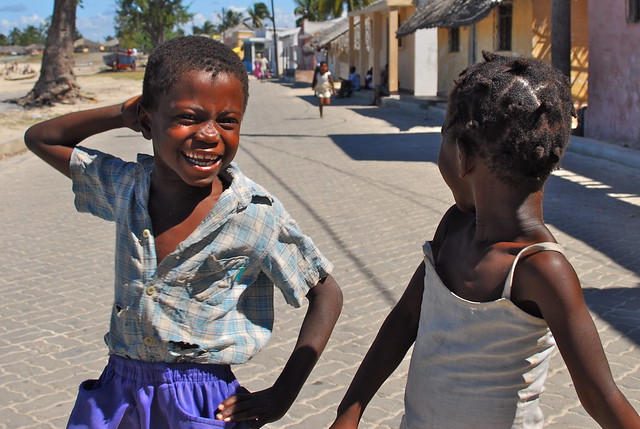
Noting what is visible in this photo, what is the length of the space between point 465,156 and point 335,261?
465cm

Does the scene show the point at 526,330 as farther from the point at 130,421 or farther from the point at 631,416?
the point at 130,421

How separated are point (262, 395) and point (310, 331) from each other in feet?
0.64

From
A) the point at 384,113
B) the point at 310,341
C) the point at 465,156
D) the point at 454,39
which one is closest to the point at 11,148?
the point at 384,113

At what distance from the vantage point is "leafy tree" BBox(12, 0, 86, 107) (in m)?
26.0

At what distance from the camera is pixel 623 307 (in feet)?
16.5

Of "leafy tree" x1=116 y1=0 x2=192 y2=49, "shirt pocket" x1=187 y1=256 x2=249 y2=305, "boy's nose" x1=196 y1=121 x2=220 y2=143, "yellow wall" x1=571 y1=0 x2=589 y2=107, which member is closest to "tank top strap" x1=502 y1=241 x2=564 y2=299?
"shirt pocket" x1=187 y1=256 x2=249 y2=305

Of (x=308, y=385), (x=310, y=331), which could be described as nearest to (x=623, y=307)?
(x=308, y=385)

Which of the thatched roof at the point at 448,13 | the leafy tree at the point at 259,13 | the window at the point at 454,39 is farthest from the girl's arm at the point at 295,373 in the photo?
the leafy tree at the point at 259,13

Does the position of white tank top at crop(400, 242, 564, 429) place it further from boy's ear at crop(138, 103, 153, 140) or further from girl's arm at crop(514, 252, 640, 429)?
boy's ear at crop(138, 103, 153, 140)

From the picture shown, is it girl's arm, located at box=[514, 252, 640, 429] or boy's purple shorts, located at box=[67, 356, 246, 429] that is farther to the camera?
boy's purple shorts, located at box=[67, 356, 246, 429]

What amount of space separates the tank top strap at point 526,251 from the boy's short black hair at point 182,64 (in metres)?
0.82

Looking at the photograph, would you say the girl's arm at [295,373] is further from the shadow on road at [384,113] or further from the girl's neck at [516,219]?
the shadow on road at [384,113]

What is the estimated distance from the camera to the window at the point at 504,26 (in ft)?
63.4

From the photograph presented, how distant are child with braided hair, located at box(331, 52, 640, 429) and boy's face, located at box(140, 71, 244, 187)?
536 millimetres
